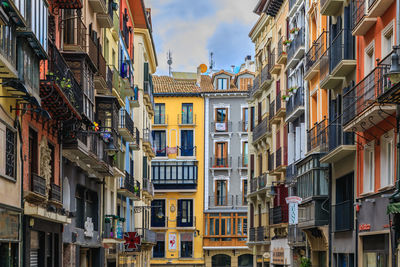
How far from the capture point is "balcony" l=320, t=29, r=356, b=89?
2994cm

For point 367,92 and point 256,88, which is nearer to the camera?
point 367,92

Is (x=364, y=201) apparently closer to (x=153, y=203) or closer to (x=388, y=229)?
(x=388, y=229)

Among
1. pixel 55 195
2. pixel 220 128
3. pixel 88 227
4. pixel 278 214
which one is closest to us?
pixel 55 195

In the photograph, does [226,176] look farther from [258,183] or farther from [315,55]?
[315,55]

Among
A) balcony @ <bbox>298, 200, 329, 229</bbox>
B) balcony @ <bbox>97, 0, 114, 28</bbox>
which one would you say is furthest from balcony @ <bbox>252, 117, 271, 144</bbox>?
balcony @ <bbox>298, 200, 329, 229</bbox>

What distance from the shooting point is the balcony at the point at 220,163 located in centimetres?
7970

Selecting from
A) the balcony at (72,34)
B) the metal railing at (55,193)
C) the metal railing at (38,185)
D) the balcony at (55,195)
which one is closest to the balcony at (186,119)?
the balcony at (72,34)

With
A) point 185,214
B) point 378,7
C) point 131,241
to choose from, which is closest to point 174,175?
point 185,214

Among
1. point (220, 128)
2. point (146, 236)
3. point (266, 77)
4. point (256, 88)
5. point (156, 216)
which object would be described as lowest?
point (146, 236)

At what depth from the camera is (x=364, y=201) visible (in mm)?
28047

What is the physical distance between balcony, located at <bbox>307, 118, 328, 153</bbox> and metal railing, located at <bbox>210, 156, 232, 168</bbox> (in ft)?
141

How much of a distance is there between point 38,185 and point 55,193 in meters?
3.06

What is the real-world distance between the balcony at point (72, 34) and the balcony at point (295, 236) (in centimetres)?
1588

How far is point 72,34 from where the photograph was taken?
3011 cm
